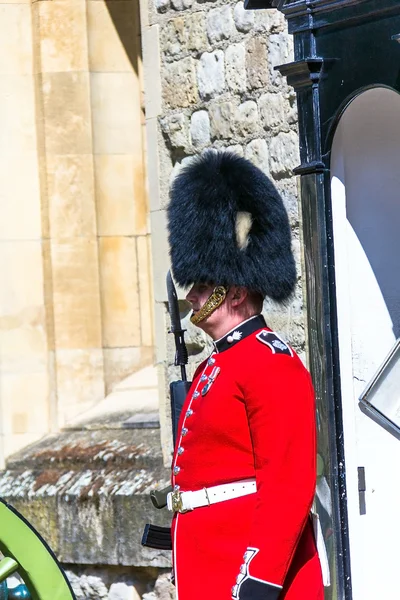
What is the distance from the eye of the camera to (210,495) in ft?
10.0

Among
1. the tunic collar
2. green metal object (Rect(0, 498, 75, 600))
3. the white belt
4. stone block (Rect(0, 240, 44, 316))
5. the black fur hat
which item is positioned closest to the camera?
green metal object (Rect(0, 498, 75, 600))

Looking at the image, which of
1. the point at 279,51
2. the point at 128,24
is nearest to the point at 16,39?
the point at 128,24

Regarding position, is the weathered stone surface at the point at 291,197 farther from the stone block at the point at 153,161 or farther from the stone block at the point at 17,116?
the stone block at the point at 17,116

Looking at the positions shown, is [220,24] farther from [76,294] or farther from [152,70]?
[76,294]

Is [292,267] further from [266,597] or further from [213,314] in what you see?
[266,597]

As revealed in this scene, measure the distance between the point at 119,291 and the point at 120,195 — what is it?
45 centimetres

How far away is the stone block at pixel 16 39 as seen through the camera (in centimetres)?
625

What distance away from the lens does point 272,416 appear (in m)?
2.90

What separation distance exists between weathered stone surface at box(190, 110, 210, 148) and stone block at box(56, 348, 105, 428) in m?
1.34

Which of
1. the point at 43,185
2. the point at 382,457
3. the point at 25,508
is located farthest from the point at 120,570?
the point at 382,457

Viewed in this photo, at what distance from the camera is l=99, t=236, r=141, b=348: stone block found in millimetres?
6383

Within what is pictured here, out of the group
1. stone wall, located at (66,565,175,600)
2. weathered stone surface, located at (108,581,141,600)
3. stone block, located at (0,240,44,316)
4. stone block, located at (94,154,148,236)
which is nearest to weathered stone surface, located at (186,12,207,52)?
stone block, located at (94,154,148,236)

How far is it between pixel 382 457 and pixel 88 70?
3192 millimetres

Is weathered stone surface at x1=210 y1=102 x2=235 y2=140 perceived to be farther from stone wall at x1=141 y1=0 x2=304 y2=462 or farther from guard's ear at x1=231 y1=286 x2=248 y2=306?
guard's ear at x1=231 y1=286 x2=248 y2=306
